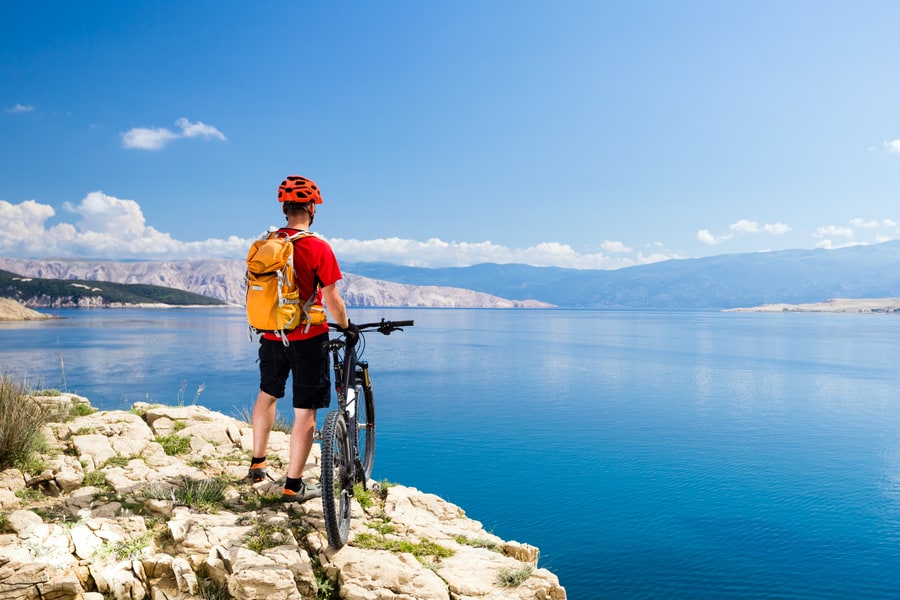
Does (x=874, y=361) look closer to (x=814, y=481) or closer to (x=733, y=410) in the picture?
(x=733, y=410)

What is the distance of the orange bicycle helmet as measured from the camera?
472 cm

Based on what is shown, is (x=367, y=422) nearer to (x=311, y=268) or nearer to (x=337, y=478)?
(x=337, y=478)

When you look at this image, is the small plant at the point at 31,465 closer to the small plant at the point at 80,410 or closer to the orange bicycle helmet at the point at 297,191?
the small plant at the point at 80,410

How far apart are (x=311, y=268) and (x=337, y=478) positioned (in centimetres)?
187

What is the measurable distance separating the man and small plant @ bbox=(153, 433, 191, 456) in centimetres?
214

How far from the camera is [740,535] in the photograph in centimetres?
920

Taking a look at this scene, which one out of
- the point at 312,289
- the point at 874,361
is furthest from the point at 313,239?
the point at 874,361

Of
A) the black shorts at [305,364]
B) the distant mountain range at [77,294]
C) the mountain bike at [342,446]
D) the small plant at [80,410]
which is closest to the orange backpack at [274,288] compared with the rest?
the black shorts at [305,364]

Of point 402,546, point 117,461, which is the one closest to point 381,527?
point 402,546

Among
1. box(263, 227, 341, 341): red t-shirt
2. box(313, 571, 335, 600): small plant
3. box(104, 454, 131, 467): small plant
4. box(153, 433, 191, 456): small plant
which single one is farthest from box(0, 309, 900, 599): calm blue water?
box(104, 454, 131, 467): small plant

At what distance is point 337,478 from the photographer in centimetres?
499

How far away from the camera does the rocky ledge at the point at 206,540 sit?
3.88 m

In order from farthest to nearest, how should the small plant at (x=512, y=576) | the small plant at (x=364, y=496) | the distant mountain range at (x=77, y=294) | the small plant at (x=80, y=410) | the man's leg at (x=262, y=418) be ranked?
the distant mountain range at (x=77, y=294)
the small plant at (x=80, y=410)
the small plant at (x=364, y=496)
the man's leg at (x=262, y=418)
the small plant at (x=512, y=576)

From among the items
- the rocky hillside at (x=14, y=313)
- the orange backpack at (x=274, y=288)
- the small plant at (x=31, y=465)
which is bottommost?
the rocky hillside at (x=14, y=313)
